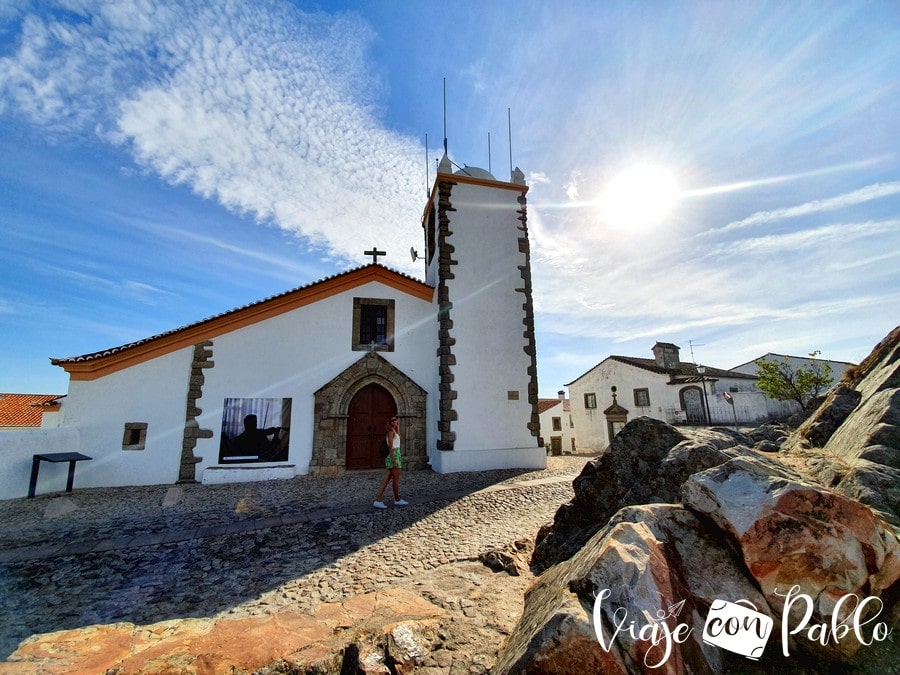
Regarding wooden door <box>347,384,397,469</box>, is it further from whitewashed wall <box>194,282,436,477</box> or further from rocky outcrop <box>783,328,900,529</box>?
rocky outcrop <box>783,328,900,529</box>

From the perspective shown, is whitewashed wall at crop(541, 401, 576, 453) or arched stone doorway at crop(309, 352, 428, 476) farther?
whitewashed wall at crop(541, 401, 576, 453)

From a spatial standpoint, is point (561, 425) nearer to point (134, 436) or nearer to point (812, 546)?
point (134, 436)

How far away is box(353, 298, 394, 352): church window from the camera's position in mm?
11609

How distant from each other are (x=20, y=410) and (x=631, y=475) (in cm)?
3104

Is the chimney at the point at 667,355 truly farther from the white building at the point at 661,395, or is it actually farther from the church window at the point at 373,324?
the church window at the point at 373,324

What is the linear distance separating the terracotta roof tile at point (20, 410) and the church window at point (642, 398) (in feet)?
107

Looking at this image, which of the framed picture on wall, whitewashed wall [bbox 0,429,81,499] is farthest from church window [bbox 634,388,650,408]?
whitewashed wall [bbox 0,429,81,499]

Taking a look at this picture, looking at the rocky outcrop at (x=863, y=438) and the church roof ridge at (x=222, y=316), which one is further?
the church roof ridge at (x=222, y=316)

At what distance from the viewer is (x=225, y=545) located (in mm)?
4973

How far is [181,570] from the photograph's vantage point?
13.9ft

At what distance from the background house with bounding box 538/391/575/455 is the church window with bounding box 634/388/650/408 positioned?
6.66 metres

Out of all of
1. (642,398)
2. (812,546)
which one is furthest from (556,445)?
(812,546)

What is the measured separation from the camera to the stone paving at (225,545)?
3.52 metres

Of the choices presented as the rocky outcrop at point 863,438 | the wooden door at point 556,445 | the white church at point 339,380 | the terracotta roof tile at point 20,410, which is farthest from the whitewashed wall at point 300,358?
the wooden door at point 556,445
